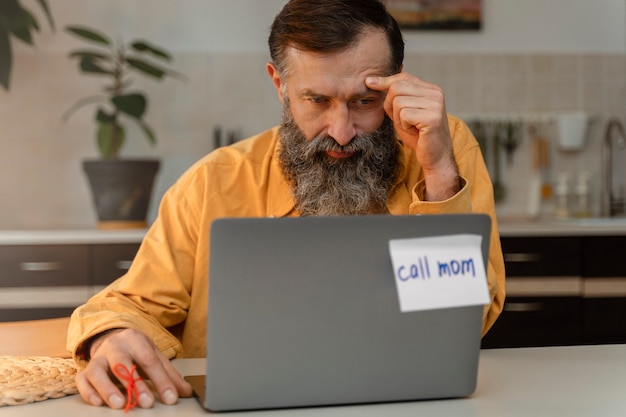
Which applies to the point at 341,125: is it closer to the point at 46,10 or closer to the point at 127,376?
the point at 127,376

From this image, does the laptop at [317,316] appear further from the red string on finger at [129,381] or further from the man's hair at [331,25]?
the man's hair at [331,25]

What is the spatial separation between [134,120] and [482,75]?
62.6 inches

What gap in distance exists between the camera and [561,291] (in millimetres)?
3529

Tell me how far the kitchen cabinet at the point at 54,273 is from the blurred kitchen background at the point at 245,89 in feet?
1.73

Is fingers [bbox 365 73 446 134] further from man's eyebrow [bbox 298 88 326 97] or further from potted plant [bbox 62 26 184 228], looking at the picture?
potted plant [bbox 62 26 184 228]

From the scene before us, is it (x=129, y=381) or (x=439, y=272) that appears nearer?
(x=439, y=272)

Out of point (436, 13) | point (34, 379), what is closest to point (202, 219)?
point (34, 379)

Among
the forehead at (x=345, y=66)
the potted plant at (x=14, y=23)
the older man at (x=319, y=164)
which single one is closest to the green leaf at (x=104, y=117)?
the potted plant at (x=14, y=23)

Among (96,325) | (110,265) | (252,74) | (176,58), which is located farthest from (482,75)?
(96,325)

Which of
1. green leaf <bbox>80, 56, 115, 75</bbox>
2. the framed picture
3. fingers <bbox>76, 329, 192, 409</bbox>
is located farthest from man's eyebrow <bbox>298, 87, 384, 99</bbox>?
the framed picture

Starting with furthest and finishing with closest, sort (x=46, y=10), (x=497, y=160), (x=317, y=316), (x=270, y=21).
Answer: (x=497, y=160)
(x=270, y=21)
(x=46, y=10)
(x=317, y=316)

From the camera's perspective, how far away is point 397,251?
107cm

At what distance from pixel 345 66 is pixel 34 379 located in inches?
35.0

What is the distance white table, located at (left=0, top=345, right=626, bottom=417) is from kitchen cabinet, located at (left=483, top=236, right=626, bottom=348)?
6.64ft
